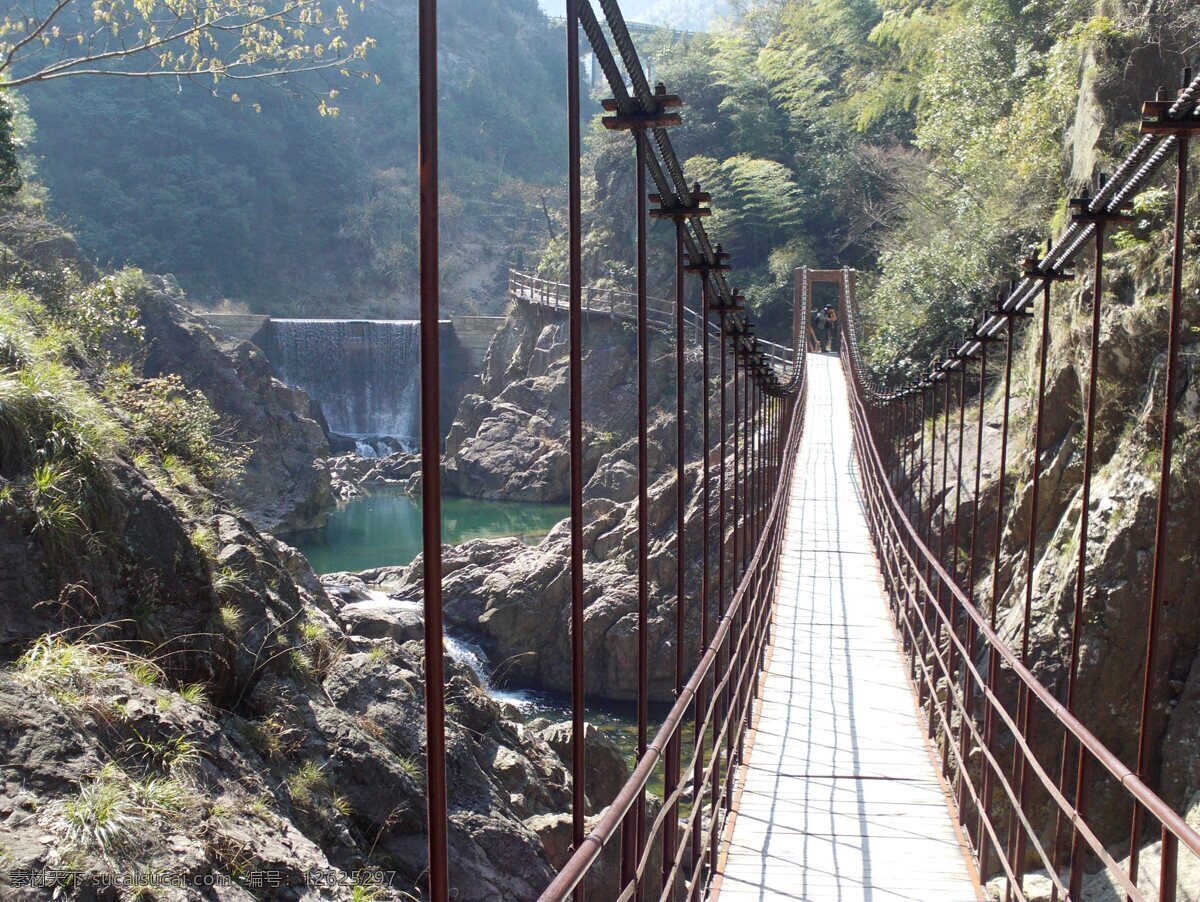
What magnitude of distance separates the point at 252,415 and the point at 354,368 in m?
12.3

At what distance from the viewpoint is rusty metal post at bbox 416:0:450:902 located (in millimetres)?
1379

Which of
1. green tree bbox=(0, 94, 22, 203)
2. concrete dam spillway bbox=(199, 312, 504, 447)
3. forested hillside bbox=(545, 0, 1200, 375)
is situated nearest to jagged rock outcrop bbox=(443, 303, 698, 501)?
forested hillside bbox=(545, 0, 1200, 375)

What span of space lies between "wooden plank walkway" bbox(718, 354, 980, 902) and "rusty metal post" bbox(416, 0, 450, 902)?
2871 mm

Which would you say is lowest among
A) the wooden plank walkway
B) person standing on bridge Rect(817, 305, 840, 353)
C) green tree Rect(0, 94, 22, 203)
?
the wooden plank walkway

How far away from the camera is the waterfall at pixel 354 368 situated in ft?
118

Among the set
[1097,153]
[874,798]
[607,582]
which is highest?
[1097,153]

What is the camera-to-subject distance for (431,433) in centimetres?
145

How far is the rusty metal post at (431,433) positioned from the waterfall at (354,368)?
34.8 metres

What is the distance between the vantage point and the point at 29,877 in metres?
2.70

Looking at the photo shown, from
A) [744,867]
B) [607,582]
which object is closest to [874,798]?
[744,867]

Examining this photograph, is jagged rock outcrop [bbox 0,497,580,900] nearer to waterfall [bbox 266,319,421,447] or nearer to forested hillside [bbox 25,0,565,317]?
waterfall [bbox 266,319,421,447]

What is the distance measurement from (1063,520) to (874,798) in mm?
4698

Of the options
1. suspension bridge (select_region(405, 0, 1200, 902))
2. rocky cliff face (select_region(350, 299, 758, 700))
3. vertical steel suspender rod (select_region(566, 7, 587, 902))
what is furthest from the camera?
rocky cliff face (select_region(350, 299, 758, 700))

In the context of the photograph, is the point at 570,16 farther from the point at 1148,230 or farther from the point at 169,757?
the point at 1148,230
